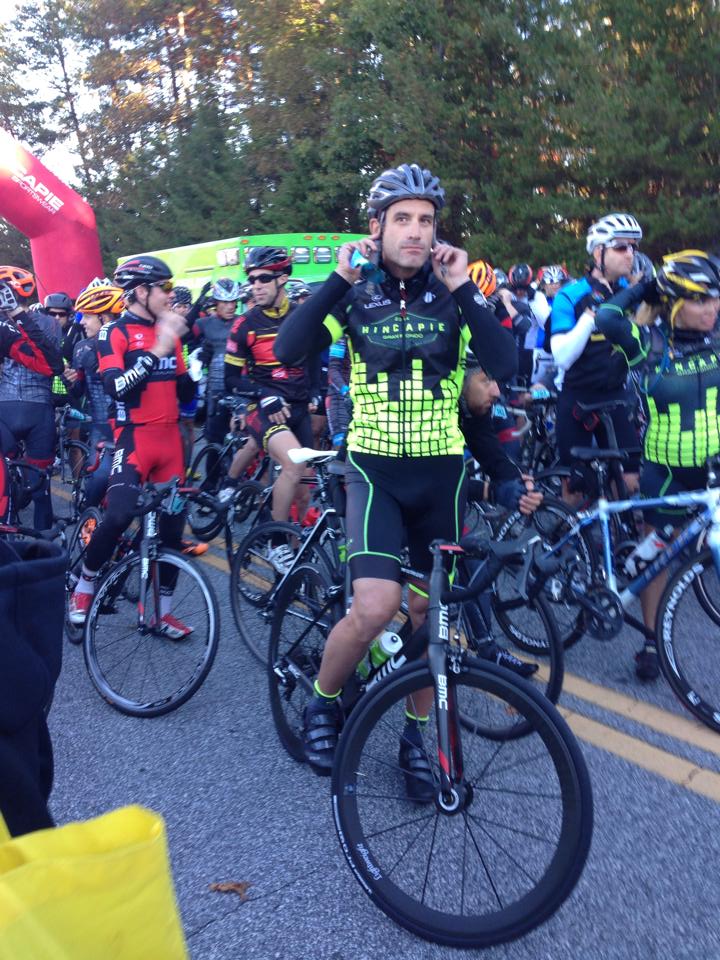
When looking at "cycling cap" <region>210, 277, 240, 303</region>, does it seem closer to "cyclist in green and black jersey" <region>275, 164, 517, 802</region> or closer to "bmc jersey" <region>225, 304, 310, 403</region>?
"bmc jersey" <region>225, 304, 310, 403</region>

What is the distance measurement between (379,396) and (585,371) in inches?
97.7

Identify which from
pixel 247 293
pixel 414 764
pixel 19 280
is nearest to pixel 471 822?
pixel 414 764

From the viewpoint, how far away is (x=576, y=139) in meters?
18.2

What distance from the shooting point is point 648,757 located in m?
3.64

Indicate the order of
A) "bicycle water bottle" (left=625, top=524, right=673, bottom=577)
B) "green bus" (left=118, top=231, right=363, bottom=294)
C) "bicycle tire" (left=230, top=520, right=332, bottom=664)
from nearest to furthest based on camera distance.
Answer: "bicycle water bottle" (left=625, top=524, right=673, bottom=577) → "bicycle tire" (left=230, top=520, right=332, bottom=664) → "green bus" (left=118, top=231, right=363, bottom=294)

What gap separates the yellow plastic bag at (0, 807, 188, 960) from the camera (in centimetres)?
90

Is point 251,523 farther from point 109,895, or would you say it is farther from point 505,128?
point 505,128

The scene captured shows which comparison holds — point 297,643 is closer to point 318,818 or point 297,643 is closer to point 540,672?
point 318,818

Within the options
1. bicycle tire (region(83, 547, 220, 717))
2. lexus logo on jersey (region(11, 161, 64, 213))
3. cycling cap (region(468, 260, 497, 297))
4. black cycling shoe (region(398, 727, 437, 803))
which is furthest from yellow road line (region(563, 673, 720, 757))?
lexus logo on jersey (region(11, 161, 64, 213))

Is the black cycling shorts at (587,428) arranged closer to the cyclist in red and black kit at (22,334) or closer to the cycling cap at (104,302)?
the cycling cap at (104,302)

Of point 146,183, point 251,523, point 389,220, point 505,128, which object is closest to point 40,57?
point 146,183

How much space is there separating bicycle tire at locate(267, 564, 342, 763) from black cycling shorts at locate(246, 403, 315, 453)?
2.43m

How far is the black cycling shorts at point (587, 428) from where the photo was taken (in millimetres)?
5223

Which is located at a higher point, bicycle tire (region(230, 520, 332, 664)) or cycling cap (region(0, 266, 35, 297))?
cycling cap (region(0, 266, 35, 297))
